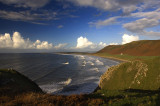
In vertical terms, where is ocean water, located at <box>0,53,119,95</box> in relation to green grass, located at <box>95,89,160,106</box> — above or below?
below

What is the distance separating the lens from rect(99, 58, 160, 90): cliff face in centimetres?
1567

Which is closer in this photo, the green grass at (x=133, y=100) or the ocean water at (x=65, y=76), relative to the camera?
the green grass at (x=133, y=100)

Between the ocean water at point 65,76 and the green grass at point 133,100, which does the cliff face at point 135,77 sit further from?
the green grass at point 133,100

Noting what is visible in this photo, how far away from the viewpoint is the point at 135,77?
17.7 metres

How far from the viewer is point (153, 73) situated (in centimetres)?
1628

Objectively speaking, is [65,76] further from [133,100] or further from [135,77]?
[133,100]

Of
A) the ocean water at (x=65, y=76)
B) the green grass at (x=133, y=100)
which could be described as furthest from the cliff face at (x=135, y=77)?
the green grass at (x=133, y=100)

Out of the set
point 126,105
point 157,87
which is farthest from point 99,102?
point 157,87

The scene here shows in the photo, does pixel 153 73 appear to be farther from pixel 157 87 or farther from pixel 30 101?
pixel 30 101

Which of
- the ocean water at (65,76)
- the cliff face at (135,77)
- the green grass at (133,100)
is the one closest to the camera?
the green grass at (133,100)

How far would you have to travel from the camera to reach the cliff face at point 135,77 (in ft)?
51.4

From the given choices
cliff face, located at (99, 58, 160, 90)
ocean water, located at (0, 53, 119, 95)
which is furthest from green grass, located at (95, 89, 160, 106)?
ocean water, located at (0, 53, 119, 95)

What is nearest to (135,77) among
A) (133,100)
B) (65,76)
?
(133,100)

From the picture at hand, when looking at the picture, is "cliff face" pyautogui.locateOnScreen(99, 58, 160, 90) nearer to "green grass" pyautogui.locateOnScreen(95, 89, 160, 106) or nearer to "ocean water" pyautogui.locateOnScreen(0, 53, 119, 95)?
"ocean water" pyautogui.locateOnScreen(0, 53, 119, 95)
